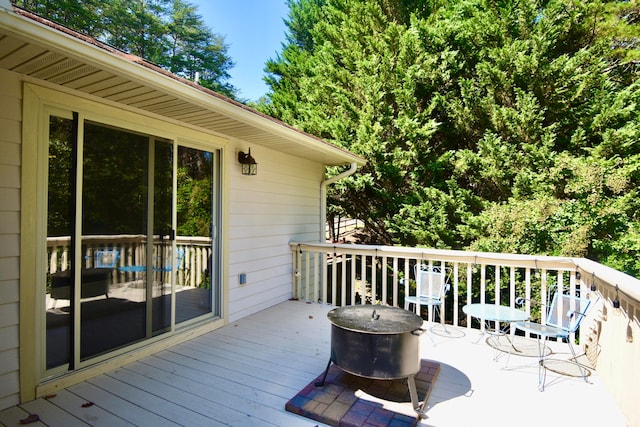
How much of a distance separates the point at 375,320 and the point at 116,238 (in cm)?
231

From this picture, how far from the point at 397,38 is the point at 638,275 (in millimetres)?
6816

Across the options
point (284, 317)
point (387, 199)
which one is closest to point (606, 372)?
point (284, 317)

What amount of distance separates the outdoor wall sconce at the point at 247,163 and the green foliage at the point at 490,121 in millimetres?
4144

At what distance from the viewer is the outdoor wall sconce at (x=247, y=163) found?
4418mm

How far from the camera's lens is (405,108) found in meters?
8.00

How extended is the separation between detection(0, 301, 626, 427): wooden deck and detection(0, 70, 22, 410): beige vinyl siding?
0.79ft

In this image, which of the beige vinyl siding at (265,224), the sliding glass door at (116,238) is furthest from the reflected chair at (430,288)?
the sliding glass door at (116,238)

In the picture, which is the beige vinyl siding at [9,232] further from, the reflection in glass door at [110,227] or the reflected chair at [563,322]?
the reflected chair at [563,322]

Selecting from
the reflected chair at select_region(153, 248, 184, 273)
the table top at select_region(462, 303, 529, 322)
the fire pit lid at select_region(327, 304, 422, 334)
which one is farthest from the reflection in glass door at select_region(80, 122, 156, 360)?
the table top at select_region(462, 303, 529, 322)

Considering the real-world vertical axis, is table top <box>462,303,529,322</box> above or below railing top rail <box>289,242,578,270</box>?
below

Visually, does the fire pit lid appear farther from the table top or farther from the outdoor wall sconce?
the outdoor wall sconce

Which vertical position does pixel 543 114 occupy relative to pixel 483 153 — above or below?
above

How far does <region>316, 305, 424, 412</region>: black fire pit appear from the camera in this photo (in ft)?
7.67

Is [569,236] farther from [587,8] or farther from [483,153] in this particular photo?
[587,8]
